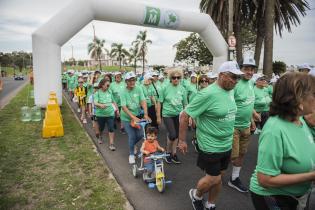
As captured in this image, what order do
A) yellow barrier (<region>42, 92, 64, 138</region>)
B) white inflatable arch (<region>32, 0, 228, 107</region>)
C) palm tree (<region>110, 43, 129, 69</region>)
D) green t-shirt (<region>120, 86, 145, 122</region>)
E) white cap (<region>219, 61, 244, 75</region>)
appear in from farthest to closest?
palm tree (<region>110, 43, 129, 69</region>), white inflatable arch (<region>32, 0, 228, 107</region>), yellow barrier (<region>42, 92, 64, 138</region>), green t-shirt (<region>120, 86, 145, 122</region>), white cap (<region>219, 61, 244, 75</region>)

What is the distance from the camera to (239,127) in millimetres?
4652

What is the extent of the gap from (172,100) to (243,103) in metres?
1.98

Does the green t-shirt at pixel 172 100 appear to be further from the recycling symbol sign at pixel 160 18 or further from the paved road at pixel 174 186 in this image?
the recycling symbol sign at pixel 160 18

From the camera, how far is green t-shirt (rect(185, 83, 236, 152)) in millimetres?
3398

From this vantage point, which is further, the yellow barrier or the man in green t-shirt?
the yellow barrier

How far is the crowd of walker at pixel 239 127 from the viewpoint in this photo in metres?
1.86

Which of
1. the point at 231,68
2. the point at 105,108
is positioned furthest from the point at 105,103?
the point at 231,68

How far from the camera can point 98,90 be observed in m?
7.87

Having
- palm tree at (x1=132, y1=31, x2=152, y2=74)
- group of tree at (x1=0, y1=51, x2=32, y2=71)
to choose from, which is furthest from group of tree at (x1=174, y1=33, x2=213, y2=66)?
group of tree at (x1=0, y1=51, x2=32, y2=71)

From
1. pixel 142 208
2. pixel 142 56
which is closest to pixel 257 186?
pixel 142 208

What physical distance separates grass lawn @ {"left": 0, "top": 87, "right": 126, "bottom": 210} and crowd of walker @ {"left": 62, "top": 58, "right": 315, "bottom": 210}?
89 centimetres

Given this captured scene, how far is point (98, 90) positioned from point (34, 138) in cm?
257

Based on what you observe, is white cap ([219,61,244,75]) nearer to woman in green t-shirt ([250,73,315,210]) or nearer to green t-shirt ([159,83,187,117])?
woman in green t-shirt ([250,73,315,210])

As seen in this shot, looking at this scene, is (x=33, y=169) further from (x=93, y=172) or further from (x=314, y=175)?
(x=314, y=175)
